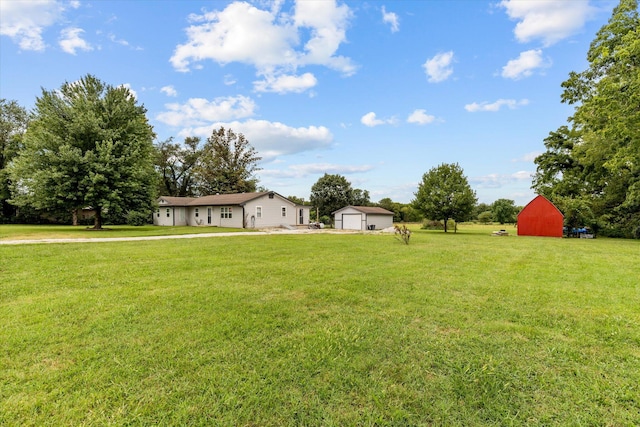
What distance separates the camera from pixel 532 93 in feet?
54.1

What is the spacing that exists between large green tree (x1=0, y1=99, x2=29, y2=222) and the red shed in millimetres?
47544

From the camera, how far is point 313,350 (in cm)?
320

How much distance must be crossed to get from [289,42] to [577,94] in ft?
63.3

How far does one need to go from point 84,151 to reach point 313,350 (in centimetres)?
2255

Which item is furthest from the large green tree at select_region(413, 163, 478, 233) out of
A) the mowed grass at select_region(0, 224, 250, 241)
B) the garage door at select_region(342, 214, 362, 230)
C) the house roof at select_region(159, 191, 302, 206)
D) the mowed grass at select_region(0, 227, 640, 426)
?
the mowed grass at select_region(0, 227, 640, 426)

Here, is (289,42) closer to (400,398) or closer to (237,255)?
(237,255)

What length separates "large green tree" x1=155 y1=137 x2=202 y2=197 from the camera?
139ft

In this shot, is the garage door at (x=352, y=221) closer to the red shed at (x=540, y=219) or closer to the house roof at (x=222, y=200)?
the house roof at (x=222, y=200)

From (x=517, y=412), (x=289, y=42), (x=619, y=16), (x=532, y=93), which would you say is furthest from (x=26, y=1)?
(x=619, y=16)

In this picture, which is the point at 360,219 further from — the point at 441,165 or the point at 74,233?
the point at 74,233

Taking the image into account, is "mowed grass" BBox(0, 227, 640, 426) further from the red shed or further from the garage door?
the garage door

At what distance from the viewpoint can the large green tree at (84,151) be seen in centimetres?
1744

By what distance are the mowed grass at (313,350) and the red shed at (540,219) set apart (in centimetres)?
2044

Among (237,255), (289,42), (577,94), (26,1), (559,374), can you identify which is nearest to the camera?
(559,374)
